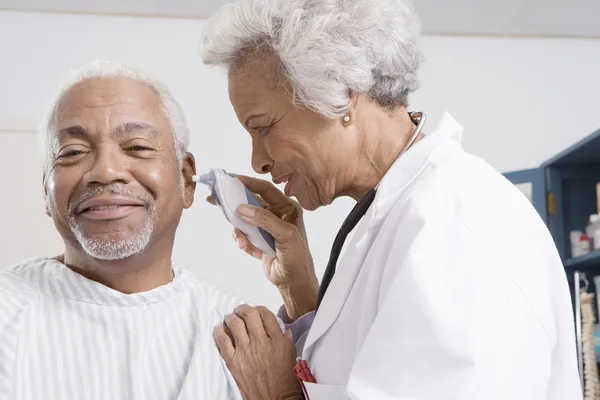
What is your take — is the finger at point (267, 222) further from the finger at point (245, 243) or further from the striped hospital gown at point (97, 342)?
the striped hospital gown at point (97, 342)

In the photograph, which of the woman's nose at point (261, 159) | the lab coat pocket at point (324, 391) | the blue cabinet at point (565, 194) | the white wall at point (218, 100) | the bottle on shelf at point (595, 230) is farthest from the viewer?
the white wall at point (218, 100)

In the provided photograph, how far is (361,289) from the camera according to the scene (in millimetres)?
1214

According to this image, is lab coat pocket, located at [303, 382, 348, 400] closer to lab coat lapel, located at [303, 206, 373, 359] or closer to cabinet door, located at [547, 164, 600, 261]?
lab coat lapel, located at [303, 206, 373, 359]

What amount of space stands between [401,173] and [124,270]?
677 millimetres

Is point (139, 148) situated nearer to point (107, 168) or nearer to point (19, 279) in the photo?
point (107, 168)

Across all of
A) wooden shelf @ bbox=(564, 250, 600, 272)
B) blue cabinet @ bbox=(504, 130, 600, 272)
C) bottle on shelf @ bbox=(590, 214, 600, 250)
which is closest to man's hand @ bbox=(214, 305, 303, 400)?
wooden shelf @ bbox=(564, 250, 600, 272)

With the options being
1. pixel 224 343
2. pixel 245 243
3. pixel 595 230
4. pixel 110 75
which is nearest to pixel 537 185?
pixel 595 230

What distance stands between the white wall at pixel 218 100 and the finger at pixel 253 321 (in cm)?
193

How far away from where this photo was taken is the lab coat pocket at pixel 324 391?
1.18 metres

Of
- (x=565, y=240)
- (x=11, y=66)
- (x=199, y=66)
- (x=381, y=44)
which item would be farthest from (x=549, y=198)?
(x=11, y=66)

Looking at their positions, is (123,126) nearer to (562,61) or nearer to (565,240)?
(565,240)

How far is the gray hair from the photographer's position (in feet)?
5.08

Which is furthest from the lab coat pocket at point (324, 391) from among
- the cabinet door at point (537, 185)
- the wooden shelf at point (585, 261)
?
the cabinet door at point (537, 185)

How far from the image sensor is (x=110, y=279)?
61.2 inches
